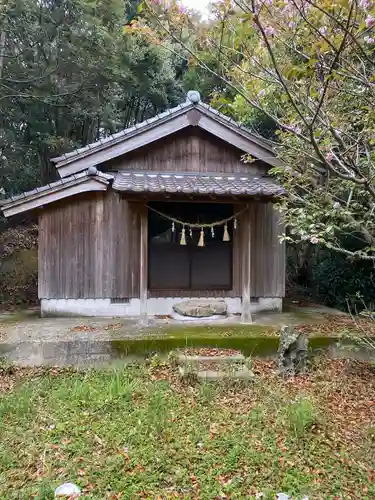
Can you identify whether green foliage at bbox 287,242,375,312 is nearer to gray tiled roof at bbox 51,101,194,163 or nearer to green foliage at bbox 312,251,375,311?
green foliage at bbox 312,251,375,311

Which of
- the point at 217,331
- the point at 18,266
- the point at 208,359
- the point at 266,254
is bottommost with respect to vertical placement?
the point at 208,359

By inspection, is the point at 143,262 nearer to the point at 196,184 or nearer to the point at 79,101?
the point at 196,184

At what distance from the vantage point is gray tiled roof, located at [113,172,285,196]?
23.4ft

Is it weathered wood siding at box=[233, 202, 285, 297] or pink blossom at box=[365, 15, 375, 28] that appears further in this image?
weathered wood siding at box=[233, 202, 285, 297]

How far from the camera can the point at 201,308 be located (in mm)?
8047

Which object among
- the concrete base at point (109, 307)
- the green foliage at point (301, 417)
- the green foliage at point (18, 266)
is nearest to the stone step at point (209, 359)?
the green foliage at point (301, 417)

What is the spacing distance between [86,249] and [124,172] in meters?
1.92

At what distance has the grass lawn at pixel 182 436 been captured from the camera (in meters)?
3.64

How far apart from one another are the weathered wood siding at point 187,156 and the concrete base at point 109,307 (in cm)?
299

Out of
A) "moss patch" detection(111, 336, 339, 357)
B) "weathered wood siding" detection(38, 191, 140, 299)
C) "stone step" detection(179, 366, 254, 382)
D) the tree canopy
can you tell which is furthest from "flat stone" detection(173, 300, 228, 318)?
the tree canopy

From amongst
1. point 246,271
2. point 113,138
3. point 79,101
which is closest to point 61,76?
point 79,101

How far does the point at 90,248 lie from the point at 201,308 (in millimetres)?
2740

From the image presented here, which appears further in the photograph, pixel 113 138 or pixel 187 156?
pixel 187 156

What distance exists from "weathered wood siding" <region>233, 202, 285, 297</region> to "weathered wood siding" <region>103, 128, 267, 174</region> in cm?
115
